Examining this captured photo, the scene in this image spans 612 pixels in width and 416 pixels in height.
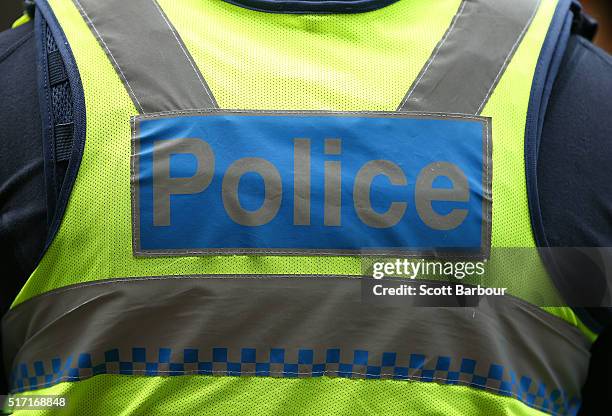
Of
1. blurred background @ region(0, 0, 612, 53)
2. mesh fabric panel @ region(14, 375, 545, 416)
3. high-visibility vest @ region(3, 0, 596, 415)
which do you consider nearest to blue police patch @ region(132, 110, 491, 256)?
high-visibility vest @ region(3, 0, 596, 415)

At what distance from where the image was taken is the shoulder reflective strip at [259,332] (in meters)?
1.04

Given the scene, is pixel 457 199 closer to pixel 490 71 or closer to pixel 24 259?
pixel 490 71

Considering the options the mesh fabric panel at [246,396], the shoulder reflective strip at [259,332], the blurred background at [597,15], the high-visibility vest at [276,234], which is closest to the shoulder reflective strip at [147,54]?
the high-visibility vest at [276,234]

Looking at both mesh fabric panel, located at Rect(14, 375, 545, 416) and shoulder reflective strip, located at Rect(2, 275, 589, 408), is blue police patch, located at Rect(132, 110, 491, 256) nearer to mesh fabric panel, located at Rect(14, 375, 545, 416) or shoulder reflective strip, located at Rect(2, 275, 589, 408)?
shoulder reflective strip, located at Rect(2, 275, 589, 408)

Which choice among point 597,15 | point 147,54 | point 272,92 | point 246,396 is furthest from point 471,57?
point 597,15

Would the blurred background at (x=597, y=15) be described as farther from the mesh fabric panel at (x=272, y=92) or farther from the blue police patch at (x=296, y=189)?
the blue police patch at (x=296, y=189)

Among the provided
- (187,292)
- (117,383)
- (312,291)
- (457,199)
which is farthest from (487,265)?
(117,383)

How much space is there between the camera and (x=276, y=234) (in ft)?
3.41

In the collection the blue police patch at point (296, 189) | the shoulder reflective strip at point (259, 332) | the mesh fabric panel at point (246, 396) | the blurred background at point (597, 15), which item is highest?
the blurred background at point (597, 15)

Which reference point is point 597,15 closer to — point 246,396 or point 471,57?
point 471,57

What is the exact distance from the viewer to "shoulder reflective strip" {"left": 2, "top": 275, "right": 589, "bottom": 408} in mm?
1037

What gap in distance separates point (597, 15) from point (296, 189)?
184 cm

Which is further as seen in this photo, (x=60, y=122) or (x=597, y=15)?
(x=597, y=15)

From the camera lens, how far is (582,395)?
47.8 inches
